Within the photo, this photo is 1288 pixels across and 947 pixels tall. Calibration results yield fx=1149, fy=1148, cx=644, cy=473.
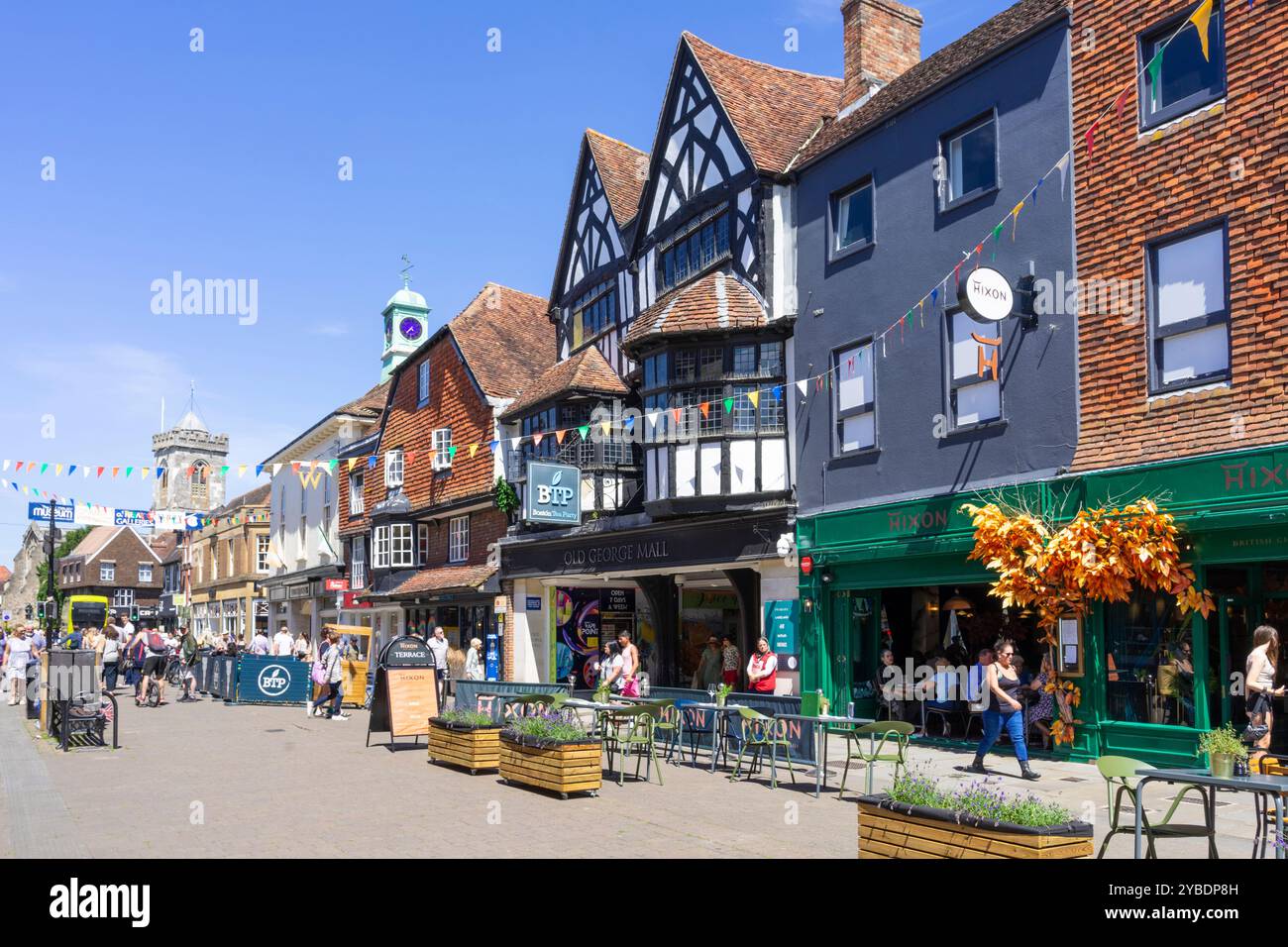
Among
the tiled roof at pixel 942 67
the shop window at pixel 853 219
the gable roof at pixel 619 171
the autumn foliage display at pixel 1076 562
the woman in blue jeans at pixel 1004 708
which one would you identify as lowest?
the woman in blue jeans at pixel 1004 708

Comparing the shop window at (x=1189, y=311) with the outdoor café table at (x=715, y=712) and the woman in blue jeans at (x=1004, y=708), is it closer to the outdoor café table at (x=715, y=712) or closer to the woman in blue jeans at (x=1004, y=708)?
the woman in blue jeans at (x=1004, y=708)

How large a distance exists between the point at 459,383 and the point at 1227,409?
21286 mm

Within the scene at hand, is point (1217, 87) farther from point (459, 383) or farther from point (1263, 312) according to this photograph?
point (459, 383)

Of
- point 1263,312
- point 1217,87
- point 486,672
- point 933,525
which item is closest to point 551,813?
point 933,525

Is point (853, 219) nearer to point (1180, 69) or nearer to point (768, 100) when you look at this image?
point (768, 100)

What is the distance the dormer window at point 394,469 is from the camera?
34.2 m

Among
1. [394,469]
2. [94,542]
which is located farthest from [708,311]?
[94,542]

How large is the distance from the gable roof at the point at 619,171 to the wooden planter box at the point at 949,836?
63.8 ft

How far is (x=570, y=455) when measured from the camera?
82.5 ft

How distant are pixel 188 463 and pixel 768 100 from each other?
330ft

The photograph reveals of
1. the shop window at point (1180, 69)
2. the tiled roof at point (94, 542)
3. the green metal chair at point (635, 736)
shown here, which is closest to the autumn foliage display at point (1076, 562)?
the green metal chair at point (635, 736)

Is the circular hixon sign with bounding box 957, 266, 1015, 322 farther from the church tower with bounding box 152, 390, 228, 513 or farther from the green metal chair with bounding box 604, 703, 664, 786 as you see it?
the church tower with bounding box 152, 390, 228, 513
